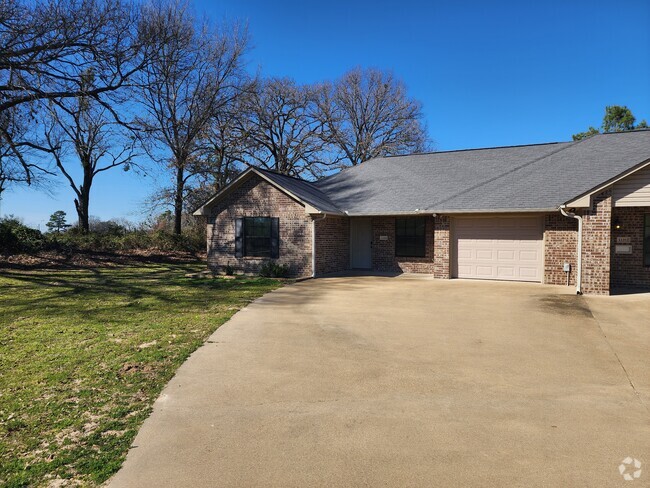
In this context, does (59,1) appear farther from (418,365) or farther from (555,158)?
(555,158)

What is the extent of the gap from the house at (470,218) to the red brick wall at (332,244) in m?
0.05

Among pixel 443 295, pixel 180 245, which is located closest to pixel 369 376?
pixel 443 295

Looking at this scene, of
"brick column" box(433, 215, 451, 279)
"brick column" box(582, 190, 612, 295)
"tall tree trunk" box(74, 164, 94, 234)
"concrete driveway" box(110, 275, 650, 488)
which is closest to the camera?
"concrete driveway" box(110, 275, 650, 488)

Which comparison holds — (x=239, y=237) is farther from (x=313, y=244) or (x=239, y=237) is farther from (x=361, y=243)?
(x=361, y=243)

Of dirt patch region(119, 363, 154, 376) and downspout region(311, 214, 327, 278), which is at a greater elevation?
downspout region(311, 214, 327, 278)

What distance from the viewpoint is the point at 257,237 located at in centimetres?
1700

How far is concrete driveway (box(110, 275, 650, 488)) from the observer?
133 inches

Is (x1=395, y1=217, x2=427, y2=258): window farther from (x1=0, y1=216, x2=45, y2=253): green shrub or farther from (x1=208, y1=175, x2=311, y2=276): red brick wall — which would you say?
(x1=0, y1=216, x2=45, y2=253): green shrub

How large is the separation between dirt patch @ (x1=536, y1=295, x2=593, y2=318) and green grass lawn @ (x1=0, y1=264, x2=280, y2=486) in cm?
711

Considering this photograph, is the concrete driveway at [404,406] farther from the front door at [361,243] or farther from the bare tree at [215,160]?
the bare tree at [215,160]

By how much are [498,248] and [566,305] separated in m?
4.80

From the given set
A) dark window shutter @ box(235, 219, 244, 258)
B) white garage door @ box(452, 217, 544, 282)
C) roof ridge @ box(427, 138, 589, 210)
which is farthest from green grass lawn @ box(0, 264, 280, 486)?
roof ridge @ box(427, 138, 589, 210)

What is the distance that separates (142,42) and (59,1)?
112 inches

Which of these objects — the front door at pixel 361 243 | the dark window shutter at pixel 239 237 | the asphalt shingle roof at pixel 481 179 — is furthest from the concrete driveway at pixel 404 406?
the front door at pixel 361 243
